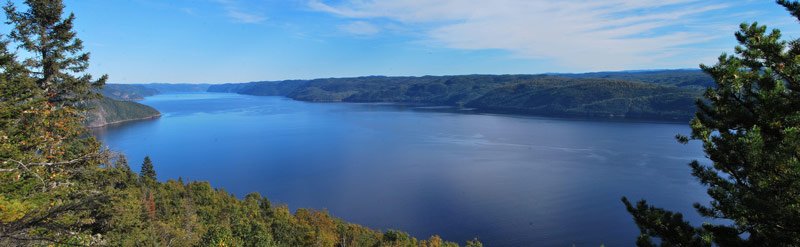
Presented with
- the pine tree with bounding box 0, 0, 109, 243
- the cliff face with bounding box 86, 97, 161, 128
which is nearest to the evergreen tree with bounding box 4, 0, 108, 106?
the pine tree with bounding box 0, 0, 109, 243

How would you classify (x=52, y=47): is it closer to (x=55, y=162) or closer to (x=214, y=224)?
(x=55, y=162)

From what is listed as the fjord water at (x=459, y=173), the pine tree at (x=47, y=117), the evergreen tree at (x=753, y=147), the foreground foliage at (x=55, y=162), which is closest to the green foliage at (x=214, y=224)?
the foreground foliage at (x=55, y=162)

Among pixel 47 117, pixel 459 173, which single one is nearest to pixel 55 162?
pixel 47 117

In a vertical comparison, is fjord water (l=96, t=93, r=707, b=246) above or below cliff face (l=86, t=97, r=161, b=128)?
below

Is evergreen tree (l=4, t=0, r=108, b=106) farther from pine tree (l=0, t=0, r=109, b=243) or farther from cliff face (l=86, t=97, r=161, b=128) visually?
cliff face (l=86, t=97, r=161, b=128)

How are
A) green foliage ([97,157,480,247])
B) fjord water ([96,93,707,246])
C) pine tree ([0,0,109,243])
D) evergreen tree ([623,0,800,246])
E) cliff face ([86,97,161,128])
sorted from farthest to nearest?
cliff face ([86,97,161,128]), fjord water ([96,93,707,246]), green foliage ([97,157,480,247]), pine tree ([0,0,109,243]), evergreen tree ([623,0,800,246])

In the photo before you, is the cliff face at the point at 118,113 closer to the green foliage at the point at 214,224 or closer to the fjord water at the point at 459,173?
the fjord water at the point at 459,173

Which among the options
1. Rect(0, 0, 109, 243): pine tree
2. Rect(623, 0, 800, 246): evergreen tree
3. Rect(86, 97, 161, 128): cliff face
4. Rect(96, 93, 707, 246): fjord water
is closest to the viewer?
Rect(623, 0, 800, 246): evergreen tree
